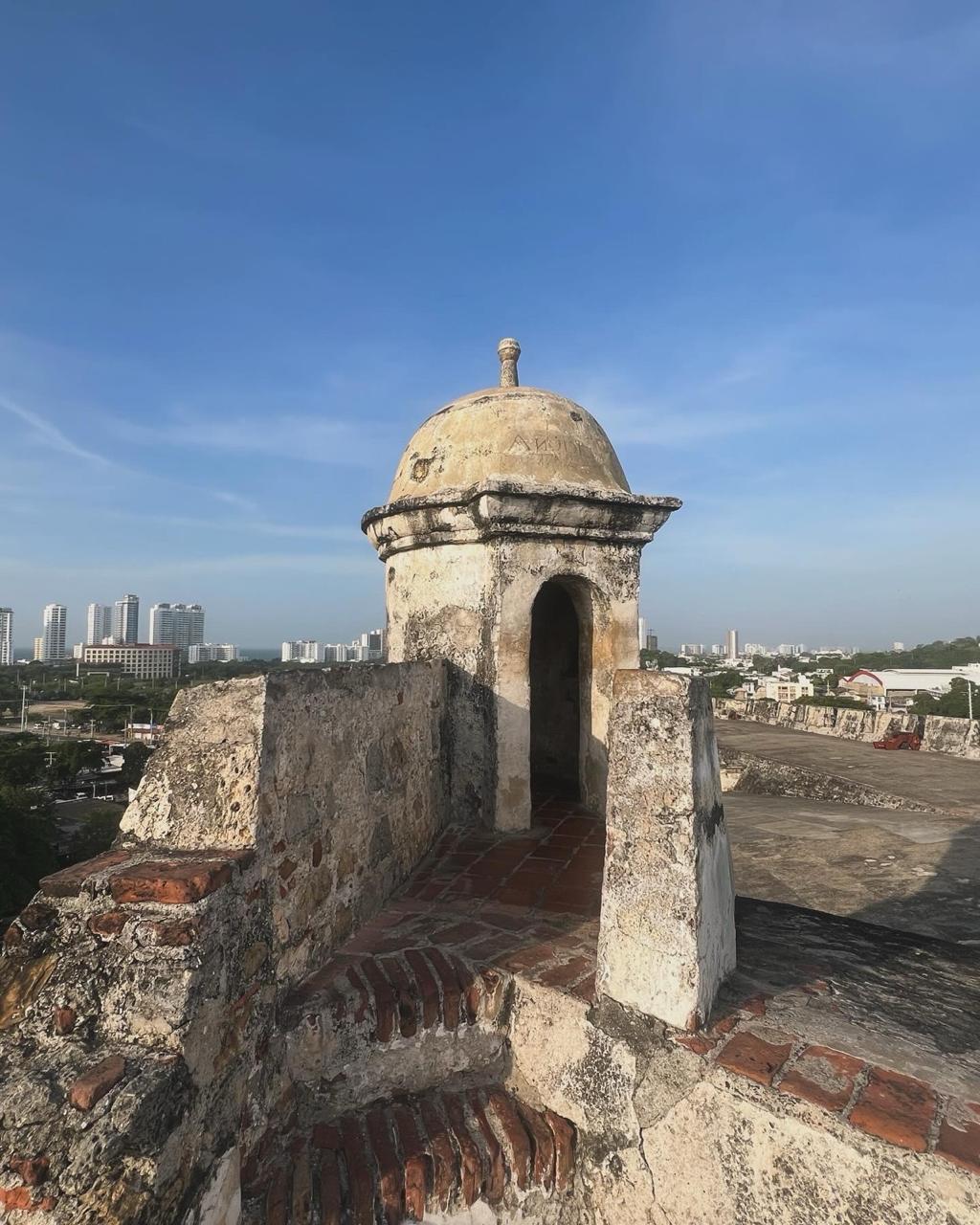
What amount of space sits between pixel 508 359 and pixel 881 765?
682 cm

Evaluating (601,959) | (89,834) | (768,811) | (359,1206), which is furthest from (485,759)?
(89,834)

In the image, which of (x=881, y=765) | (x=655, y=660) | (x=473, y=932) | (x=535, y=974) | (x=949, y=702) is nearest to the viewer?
(x=535, y=974)

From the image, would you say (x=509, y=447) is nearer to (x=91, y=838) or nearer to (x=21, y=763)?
(x=91, y=838)

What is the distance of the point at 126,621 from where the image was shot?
496 ft

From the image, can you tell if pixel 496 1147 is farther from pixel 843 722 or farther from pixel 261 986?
pixel 843 722

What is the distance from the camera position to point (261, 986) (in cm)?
212

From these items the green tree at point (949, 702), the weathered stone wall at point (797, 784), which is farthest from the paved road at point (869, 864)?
the green tree at point (949, 702)

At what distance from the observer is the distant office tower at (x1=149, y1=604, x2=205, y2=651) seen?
156 m

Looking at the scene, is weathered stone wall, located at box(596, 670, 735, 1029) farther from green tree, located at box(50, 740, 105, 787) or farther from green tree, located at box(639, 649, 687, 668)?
green tree, located at box(50, 740, 105, 787)

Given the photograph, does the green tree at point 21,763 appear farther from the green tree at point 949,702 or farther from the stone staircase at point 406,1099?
the green tree at point 949,702

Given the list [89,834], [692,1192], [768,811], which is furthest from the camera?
[89,834]

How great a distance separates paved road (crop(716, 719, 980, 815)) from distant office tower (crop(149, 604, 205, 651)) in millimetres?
161203

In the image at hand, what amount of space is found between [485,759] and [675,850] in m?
2.26

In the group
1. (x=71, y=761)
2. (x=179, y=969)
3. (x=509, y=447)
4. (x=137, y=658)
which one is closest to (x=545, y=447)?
(x=509, y=447)
